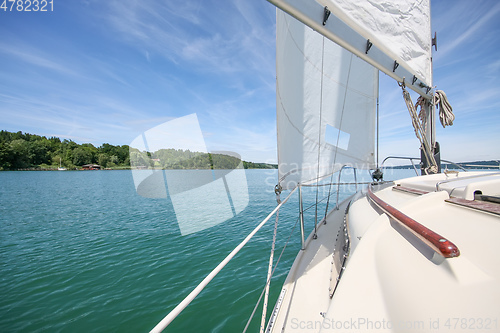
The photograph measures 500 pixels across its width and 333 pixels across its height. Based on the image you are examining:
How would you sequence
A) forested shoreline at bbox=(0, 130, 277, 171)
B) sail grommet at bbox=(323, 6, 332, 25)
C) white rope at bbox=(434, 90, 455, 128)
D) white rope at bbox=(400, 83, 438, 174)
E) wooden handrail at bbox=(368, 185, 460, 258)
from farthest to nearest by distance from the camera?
forested shoreline at bbox=(0, 130, 277, 171), white rope at bbox=(434, 90, 455, 128), white rope at bbox=(400, 83, 438, 174), sail grommet at bbox=(323, 6, 332, 25), wooden handrail at bbox=(368, 185, 460, 258)

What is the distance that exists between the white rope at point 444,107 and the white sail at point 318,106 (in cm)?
117

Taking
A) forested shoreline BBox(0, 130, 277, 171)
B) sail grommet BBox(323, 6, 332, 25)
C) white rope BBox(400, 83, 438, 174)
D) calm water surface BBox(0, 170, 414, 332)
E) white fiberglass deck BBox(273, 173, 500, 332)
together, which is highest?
forested shoreline BBox(0, 130, 277, 171)

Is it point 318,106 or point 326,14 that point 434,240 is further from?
point 318,106

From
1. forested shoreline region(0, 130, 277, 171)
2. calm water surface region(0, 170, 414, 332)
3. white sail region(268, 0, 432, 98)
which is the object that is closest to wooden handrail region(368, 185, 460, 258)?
white sail region(268, 0, 432, 98)

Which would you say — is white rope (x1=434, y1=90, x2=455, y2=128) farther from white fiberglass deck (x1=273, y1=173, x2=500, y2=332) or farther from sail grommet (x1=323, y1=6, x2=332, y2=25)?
white fiberglass deck (x1=273, y1=173, x2=500, y2=332)

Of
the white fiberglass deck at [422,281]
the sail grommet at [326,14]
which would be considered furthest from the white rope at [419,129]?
the white fiberglass deck at [422,281]

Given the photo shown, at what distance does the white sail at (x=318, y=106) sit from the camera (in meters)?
3.96

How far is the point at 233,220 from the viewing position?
9.15 meters

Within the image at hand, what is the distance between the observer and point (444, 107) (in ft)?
14.6

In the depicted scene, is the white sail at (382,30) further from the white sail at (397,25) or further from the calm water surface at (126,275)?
the calm water surface at (126,275)

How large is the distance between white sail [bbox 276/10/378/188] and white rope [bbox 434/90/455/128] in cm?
117

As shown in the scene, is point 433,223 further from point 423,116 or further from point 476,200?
point 423,116

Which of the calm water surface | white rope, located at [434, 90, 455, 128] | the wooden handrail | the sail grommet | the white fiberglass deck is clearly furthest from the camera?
white rope, located at [434, 90, 455, 128]

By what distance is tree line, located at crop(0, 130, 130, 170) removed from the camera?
2362 inches
